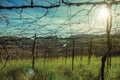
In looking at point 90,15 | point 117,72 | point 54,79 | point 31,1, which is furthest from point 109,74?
point 31,1

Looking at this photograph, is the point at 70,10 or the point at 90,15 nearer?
the point at 70,10

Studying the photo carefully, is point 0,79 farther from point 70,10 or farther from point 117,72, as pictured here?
point 70,10

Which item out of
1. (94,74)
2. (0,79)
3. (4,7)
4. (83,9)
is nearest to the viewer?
(4,7)

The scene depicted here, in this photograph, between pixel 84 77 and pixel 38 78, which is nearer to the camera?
pixel 38 78

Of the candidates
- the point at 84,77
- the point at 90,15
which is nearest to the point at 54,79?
the point at 84,77

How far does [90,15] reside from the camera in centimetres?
418

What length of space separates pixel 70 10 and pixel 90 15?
0.39m

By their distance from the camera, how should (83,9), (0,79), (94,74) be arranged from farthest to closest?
(94,74) < (0,79) < (83,9)

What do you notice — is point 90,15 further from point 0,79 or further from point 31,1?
point 0,79

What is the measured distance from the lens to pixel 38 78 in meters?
8.90

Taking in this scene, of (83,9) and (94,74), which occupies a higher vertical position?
(83,9)

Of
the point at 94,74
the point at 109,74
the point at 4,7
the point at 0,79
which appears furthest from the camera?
the point at 94,74

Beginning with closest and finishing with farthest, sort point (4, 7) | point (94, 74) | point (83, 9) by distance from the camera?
1. point (4, 7)
2. point (83, 9)
3. point (94, 74)

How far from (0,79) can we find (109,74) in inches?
136
